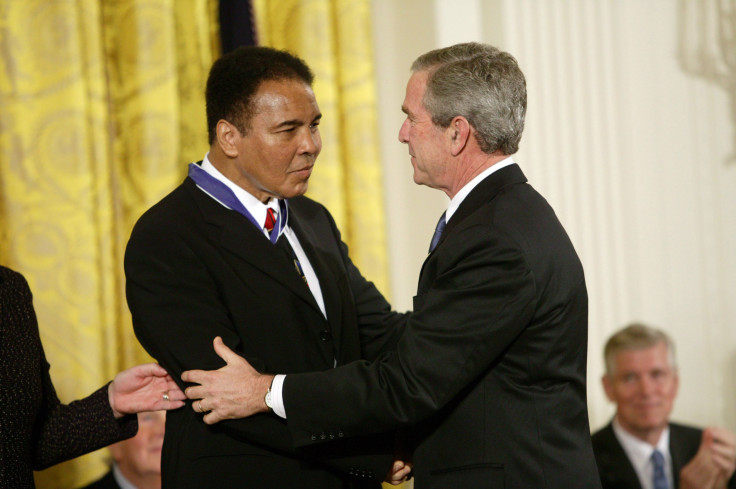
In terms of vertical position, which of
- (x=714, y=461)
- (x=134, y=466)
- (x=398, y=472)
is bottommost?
(x=714, y=461)

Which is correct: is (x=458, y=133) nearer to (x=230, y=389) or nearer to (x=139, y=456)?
(x=230, y=389)

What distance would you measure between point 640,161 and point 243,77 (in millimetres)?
2323

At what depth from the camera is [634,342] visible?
3.29 meters

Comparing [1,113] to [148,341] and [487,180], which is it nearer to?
[148,341]

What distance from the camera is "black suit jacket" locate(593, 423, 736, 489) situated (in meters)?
3.16

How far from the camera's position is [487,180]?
1.90 meters

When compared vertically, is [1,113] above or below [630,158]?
above

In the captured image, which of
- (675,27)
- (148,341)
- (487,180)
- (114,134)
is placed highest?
(675,27)

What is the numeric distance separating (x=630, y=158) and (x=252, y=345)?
244 centimetres

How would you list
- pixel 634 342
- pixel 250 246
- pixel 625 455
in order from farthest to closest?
pixel 634 342
pixel 625 455
pixel 250 246

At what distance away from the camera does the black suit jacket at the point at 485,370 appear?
1.75 meters

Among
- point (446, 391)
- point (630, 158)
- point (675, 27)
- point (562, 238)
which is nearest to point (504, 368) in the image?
point (446, 391)

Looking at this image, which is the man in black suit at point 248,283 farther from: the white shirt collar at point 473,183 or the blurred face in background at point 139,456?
the blurred face in background at point 139,456

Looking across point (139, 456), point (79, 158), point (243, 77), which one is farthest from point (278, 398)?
point (79, 158)
